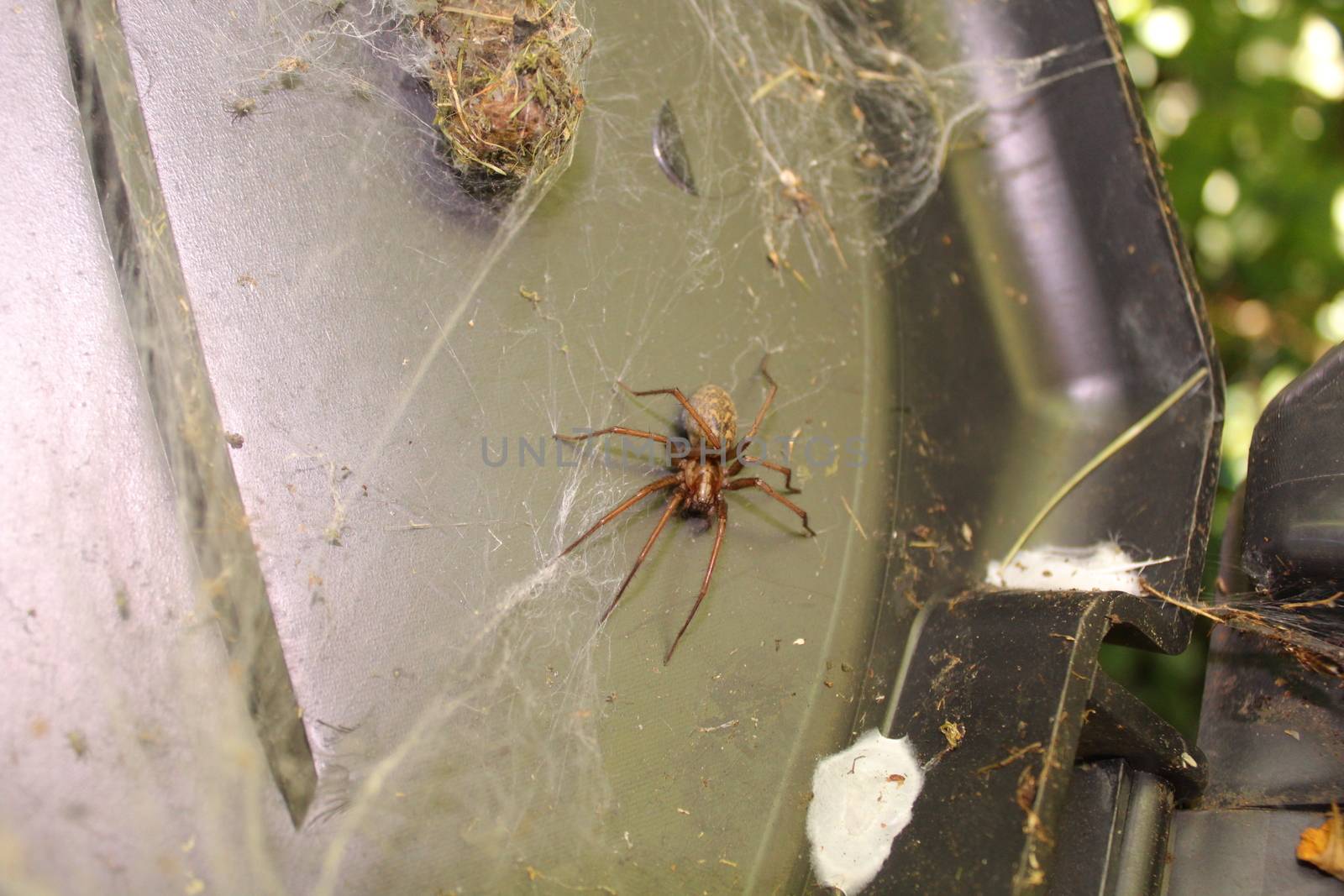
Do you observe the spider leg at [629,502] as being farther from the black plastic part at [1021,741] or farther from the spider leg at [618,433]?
the black plastic part at [1021,741]

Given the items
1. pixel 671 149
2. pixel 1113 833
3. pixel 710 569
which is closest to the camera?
pixel 1113 833

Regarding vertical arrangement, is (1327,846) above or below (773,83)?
below

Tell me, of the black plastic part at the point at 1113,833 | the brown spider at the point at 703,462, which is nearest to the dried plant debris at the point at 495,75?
the brown spider at the point at 703,462

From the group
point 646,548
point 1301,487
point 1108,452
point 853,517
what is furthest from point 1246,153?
point 646,548

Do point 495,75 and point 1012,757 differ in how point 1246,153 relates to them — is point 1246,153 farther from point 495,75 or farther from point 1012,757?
point 495,75

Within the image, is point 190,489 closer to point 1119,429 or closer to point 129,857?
point 129,857

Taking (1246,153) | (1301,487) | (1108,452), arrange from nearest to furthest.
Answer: (1301,487), (1108,452), (1246,153)

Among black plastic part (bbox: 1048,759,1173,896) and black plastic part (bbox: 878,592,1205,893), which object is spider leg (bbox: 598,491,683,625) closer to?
black plastic part (bbox: 878,592,1205,893)

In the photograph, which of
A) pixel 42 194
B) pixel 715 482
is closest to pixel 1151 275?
pixel 715 482
